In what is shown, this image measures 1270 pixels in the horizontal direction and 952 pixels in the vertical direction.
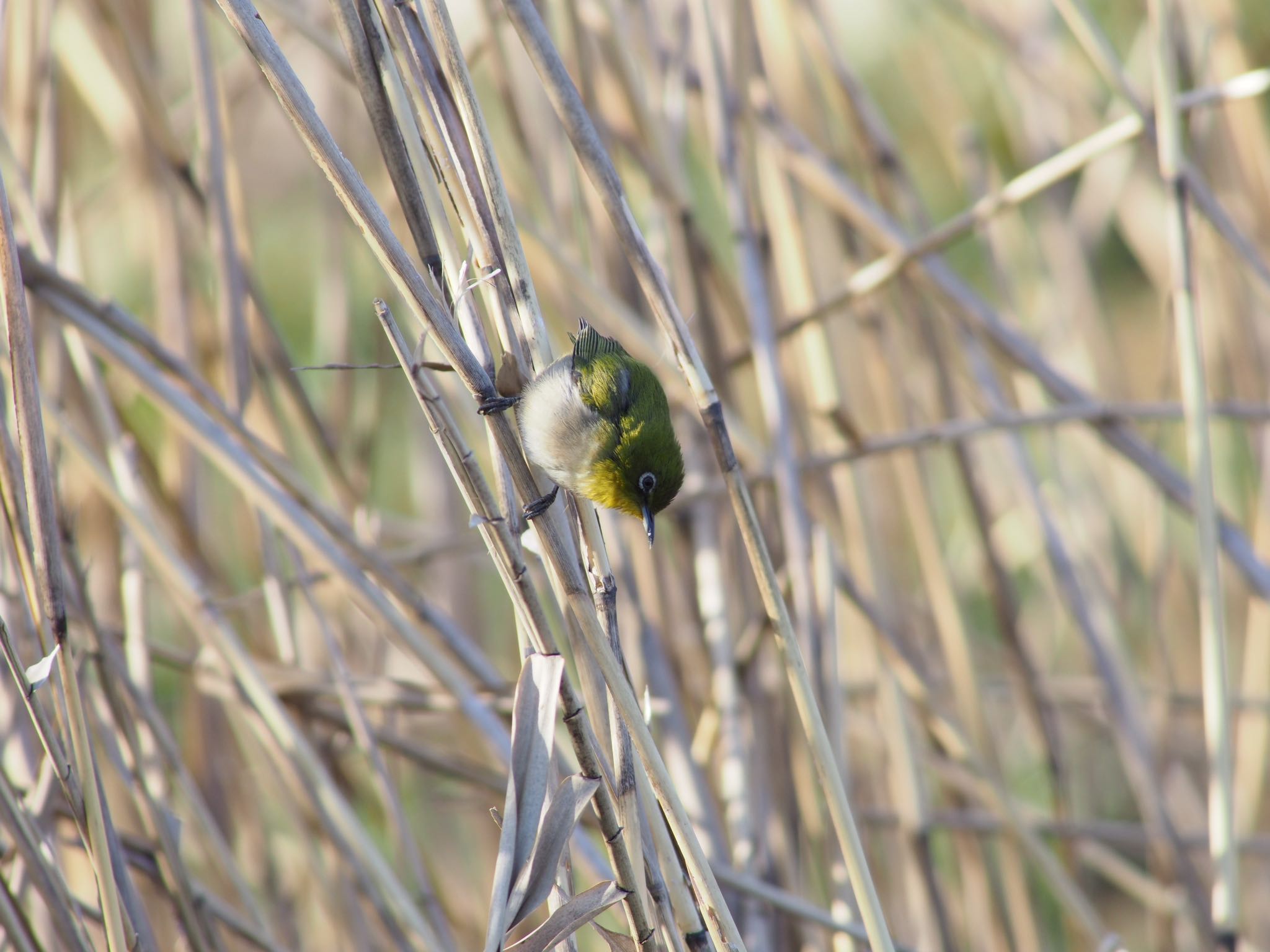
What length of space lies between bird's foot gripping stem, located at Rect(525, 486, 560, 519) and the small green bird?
0.85 ft

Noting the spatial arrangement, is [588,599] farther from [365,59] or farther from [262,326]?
[262,326]

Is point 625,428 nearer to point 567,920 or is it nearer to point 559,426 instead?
point 559,426

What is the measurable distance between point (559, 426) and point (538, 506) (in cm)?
45

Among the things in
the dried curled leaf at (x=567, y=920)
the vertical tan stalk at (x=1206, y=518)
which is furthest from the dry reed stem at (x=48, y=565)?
the vertical tan stalk at (x=1206, y=518)

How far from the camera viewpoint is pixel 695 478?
210 cm

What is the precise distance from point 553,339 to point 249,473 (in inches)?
33.7

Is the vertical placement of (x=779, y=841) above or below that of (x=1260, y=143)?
below

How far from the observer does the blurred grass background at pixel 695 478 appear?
1.54 meters

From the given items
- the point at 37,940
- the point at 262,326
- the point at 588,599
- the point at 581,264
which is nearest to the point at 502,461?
the point at 588,599

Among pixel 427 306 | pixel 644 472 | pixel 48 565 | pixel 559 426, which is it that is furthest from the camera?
pixel 644 472

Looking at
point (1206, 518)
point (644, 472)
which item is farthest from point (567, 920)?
point (1206, 518)

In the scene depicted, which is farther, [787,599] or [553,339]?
[553,339]

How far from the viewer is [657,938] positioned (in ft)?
3.66

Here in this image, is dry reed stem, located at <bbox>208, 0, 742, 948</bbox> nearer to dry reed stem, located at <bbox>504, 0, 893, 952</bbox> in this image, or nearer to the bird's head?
dry reed stem, located at <bbox>504, 0, 893, 952</bbox>
